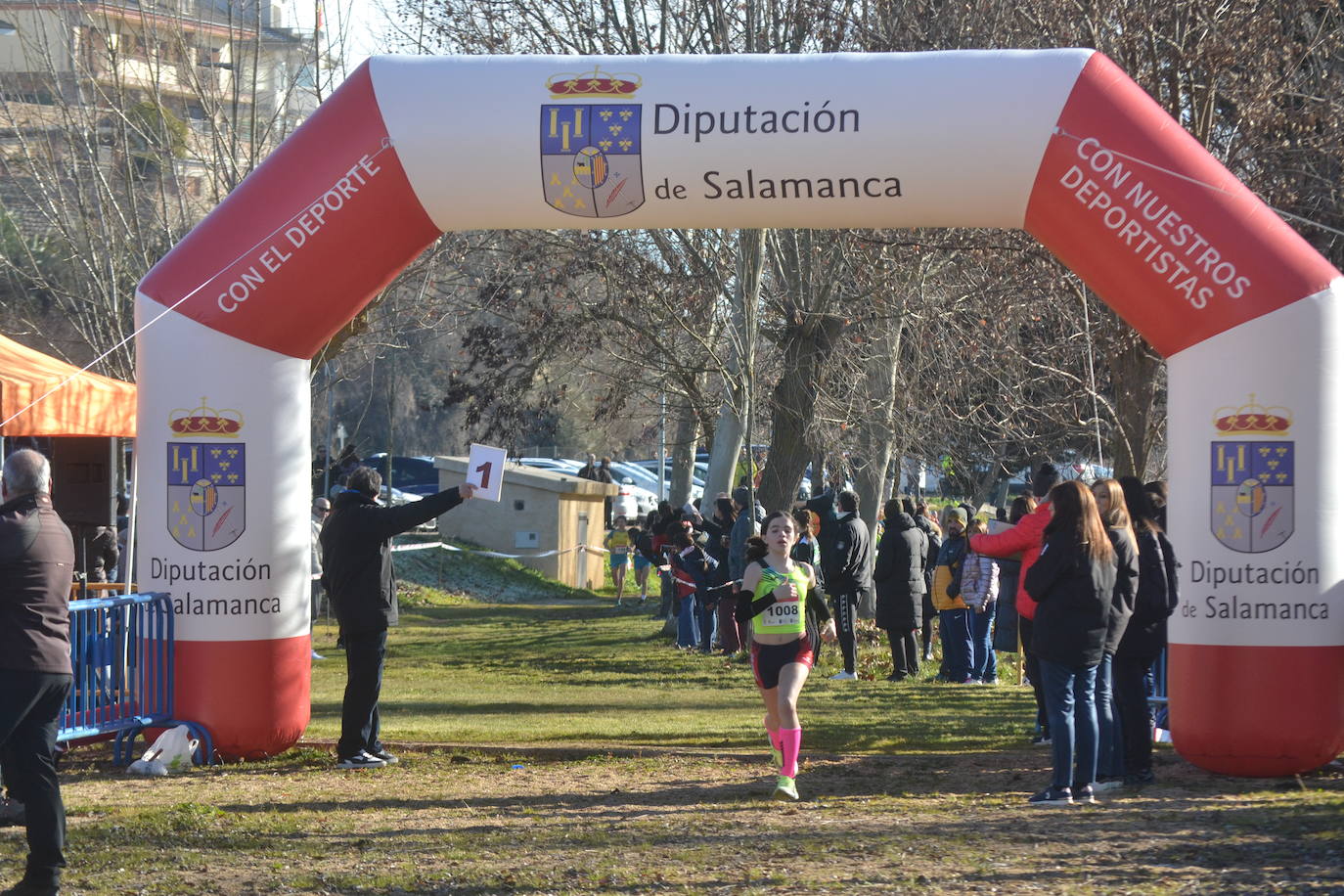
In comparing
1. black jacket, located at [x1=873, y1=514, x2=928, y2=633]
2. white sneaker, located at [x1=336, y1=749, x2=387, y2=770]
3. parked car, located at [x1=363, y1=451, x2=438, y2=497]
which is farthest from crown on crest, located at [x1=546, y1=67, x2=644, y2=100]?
parked car, located at [x1=363, y1=451, x2=438, y2=497]

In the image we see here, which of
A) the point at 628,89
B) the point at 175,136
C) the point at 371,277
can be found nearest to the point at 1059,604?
the point at 628,89

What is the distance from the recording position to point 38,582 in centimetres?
643

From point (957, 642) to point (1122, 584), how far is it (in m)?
6.09

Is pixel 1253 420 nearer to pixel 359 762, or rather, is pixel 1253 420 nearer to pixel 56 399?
pixel 359 762

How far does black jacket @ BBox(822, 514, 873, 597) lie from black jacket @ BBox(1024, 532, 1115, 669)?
22.2ft

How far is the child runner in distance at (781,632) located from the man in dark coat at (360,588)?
2.22m

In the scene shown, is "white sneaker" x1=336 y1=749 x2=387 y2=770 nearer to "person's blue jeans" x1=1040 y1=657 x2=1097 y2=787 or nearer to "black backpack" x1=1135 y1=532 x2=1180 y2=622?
"person's blue jeans" x1=1040 y1=657 x2=1097 y2=787

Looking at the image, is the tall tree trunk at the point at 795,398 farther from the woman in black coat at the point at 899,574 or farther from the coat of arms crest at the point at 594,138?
A: the coat of arms crest at the point at 594,138

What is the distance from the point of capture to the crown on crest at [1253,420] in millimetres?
8406

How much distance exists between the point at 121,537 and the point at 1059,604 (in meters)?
12.2

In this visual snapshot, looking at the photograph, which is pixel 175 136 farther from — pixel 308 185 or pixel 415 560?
pixel 308 185

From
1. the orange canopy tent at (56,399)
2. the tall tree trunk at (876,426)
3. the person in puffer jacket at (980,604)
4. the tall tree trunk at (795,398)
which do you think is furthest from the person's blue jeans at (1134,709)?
the tall tree trunk at (876,426)

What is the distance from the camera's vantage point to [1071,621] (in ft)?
25.6

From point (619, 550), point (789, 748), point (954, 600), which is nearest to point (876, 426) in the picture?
point (619, 550)
